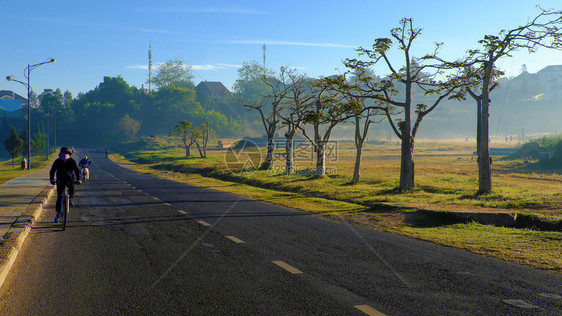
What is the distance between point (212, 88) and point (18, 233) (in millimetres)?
161059

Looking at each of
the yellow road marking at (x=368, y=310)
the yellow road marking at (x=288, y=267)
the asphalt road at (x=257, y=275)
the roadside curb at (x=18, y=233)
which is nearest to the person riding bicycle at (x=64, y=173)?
the roadside curb at (x=18, y=233)

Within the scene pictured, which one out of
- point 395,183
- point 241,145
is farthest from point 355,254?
point 241,145

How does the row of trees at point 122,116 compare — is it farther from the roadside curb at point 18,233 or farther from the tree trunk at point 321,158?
the roadside curb at point 18,233

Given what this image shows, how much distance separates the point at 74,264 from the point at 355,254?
493cm

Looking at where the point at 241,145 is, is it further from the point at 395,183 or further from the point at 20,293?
the point at 20,293

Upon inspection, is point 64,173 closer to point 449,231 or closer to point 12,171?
point 449,231

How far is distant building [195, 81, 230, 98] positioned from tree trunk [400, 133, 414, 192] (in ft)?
436

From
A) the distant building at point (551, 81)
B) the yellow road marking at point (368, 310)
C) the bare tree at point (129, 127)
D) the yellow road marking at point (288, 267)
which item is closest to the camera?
the yellow road marking at point (368, 310)

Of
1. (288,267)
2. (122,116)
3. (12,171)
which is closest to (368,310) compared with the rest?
(288,267)

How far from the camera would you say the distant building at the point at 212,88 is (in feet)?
500

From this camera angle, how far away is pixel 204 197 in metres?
18.9

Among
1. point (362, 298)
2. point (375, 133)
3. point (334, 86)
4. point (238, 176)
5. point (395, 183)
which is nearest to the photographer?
point (362, 298)

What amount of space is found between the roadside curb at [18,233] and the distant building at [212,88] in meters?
138

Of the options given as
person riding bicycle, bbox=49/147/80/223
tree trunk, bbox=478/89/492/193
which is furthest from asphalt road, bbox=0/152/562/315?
tree trunk, bbox=478/89/492/193
